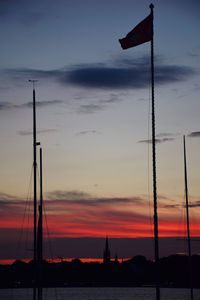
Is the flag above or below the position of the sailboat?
above

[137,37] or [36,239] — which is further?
[36,239]

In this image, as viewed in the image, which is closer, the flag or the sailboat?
the flag

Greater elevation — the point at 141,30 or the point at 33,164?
the point at 141,30

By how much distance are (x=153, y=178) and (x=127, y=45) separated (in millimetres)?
6182

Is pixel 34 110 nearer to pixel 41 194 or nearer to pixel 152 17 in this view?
pixel 41 194

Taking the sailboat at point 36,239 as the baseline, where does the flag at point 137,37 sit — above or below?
above

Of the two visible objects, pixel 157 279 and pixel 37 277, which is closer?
pixel 157 279

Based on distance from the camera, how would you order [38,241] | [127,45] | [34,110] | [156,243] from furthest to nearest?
[34,110], [38,241], [127,45], [156,243]

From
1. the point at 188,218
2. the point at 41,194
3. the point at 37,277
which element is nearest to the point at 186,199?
the point at 188,218

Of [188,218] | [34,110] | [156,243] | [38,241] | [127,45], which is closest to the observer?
[156,243]

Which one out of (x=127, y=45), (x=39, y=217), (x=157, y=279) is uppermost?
(x=127, y=45)

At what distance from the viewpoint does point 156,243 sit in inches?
1169

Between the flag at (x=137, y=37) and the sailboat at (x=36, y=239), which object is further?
the sailboat at (x=36, y=239)

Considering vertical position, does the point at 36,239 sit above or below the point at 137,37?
below
